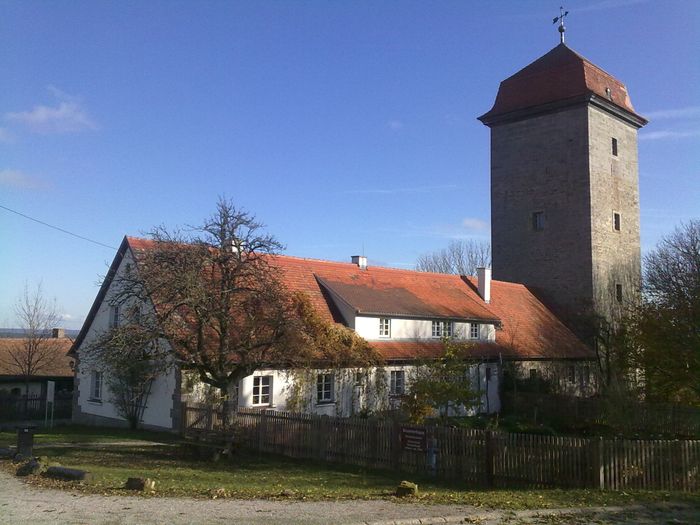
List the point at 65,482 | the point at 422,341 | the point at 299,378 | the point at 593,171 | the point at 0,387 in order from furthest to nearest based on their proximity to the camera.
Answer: the point at 593,171
the point at 0,387
the point at 422,341
the point at 299,378
the point at 65,482

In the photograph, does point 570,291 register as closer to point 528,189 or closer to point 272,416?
point 528,189

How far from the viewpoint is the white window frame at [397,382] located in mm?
28156

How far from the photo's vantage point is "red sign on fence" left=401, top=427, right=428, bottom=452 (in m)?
16.8

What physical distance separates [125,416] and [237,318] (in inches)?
346

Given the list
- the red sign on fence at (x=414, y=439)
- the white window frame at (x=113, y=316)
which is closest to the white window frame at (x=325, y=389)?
the white window frame at (x=113, y=316)

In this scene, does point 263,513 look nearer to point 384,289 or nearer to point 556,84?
point 384,289

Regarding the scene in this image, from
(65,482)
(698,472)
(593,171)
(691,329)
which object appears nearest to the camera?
(65,482)

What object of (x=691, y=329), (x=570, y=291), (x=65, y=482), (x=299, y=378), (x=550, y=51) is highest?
(x=550, y=51)

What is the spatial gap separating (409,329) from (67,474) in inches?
729

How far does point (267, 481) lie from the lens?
1549 cm

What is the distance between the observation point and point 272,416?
19938mm

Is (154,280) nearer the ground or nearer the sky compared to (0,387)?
nearer the sky

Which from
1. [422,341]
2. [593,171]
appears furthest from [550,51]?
[422,341]

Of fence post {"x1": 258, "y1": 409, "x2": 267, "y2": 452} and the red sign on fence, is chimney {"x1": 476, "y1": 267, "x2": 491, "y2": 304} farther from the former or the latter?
the red sign on fence
